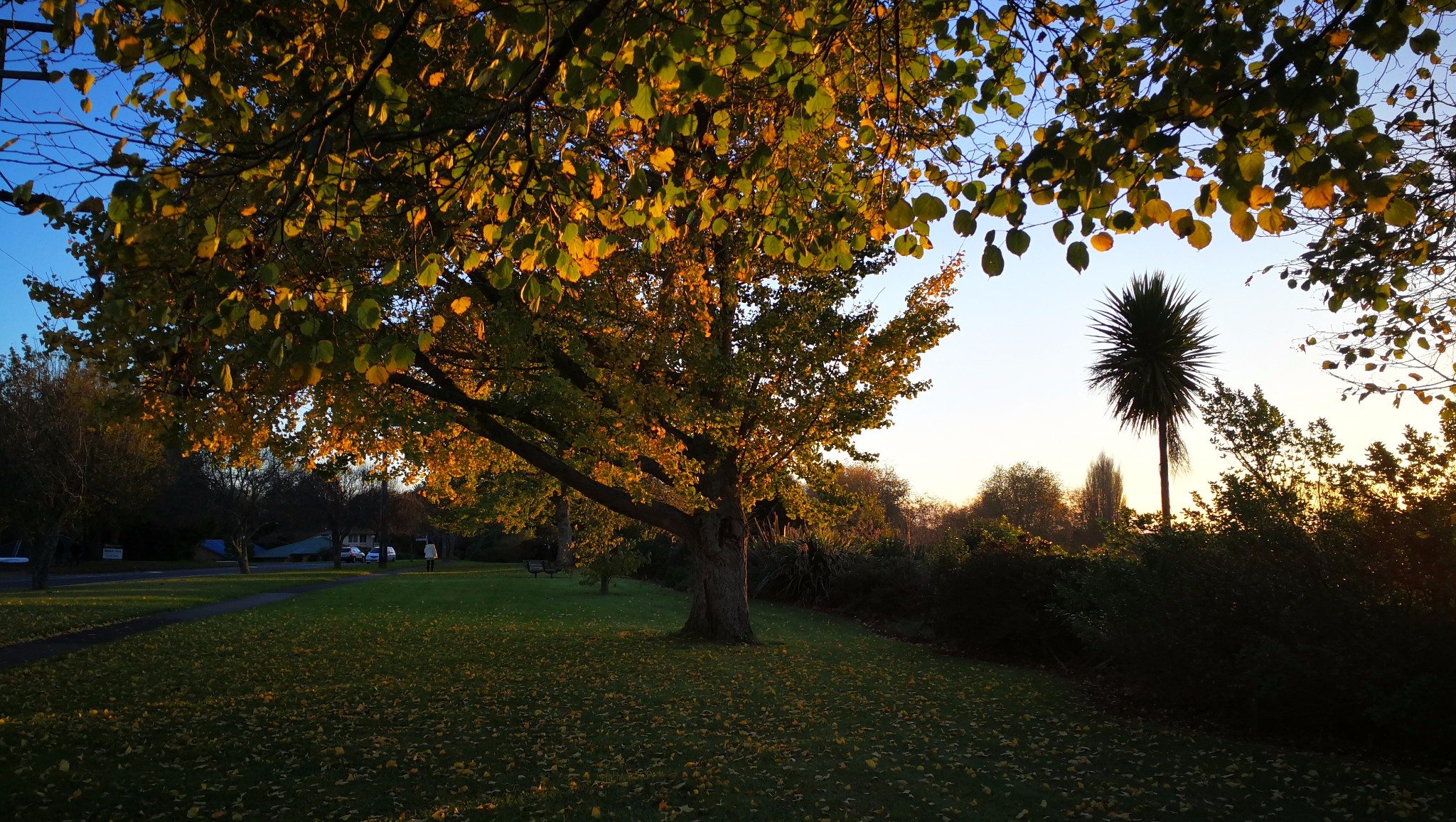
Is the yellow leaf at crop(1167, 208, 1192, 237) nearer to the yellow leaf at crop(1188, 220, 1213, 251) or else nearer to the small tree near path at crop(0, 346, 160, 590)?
the yellow leaf at crop(1188, 220, 1213, 251)

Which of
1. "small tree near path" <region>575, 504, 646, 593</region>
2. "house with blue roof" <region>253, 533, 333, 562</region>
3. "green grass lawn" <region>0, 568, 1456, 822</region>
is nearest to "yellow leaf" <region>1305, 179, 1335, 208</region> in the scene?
"green grass lawn" <region>0, 568, 1456, 822</region>

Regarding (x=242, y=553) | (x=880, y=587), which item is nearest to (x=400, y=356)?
(x=880, y=587)

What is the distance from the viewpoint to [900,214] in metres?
3.73

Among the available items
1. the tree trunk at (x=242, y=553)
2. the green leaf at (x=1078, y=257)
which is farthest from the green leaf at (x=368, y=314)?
the tree trunk at (x=242, y=553)

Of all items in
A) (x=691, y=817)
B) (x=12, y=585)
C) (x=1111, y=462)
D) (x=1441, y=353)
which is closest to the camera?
(x=691, y=817)

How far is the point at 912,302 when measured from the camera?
549 inches

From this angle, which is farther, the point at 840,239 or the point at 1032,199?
the point at 840,239

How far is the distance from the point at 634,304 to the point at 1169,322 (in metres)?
15.5

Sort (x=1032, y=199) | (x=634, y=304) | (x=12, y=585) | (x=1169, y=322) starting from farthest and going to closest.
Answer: (x=12, y=585) → (x=1169, y=322) → (x=634, y=304) → (x=1032, y=199)

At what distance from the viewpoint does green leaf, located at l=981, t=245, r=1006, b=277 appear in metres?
3.42

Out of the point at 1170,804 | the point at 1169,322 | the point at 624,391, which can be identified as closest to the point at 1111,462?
the point at 1169,322

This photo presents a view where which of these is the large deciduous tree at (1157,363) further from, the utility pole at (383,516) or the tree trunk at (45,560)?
the utility pole at (383,516)

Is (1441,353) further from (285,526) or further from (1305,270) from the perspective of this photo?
(285,526)

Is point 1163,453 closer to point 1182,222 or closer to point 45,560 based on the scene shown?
point 1182,222
